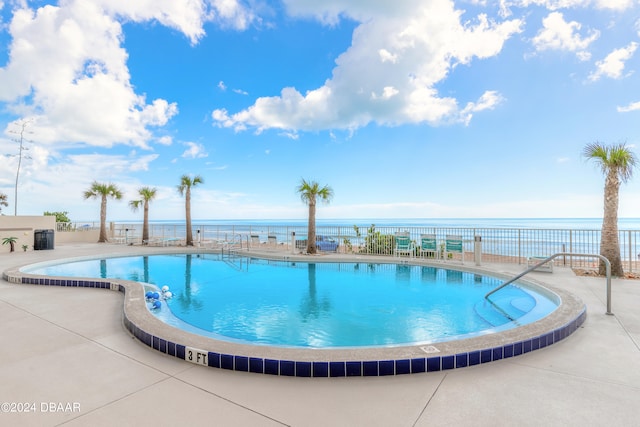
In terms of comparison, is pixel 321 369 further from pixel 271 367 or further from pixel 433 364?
pixel 433 364

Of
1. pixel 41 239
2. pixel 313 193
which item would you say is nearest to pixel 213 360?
pixel 313 193

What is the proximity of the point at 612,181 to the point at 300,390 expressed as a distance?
25.9 feet

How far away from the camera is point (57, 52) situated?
9602 millimetres

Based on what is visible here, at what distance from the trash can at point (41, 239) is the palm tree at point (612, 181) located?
58.9 feet

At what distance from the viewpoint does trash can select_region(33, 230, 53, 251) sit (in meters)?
12.2

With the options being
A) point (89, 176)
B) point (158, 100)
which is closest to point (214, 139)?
point (158, 100)

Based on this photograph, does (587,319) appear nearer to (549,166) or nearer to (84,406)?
(84,406)

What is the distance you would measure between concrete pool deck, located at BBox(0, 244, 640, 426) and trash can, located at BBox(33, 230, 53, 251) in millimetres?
11990

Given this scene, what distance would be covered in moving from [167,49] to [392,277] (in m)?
12.1

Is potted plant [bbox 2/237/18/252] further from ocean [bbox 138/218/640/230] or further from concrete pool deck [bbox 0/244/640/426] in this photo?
ocean [bbox 138/218/640/230]

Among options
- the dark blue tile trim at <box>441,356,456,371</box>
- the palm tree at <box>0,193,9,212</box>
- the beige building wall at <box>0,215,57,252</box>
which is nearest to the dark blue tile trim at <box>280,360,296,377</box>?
the dark blue tile trim at <box>441,356,456,371</box>

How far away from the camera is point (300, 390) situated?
83.6 inches

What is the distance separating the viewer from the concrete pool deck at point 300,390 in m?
1.79

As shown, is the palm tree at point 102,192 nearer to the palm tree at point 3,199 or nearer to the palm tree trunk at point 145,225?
the palm tree trunk at point 145,225
